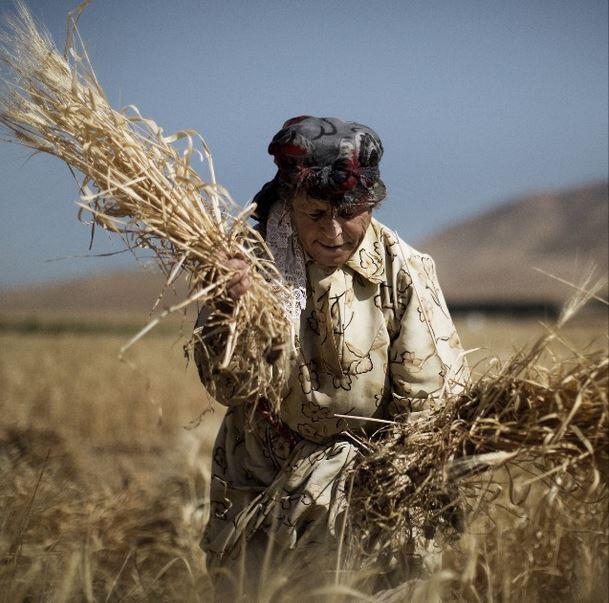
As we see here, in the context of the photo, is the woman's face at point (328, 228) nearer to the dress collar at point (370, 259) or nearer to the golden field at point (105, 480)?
the dress collar at point (370, 259)

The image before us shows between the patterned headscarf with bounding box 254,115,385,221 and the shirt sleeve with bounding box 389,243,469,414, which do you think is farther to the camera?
the shirt sleeve with bounding box 389,243,469,414

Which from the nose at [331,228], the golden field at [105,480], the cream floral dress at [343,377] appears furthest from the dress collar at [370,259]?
the golden field at [105,480]

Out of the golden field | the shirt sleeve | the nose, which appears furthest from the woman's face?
the golden field

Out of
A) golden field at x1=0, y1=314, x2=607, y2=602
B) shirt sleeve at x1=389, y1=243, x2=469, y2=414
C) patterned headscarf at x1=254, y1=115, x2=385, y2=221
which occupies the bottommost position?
golden field at x1=0, y1=314, x2=607, y2=602

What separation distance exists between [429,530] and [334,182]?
0.92m

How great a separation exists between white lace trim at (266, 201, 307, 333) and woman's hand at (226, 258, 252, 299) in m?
0.23

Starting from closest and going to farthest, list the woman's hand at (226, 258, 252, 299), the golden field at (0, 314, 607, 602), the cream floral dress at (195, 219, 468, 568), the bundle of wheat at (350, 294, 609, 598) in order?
the bundle of wheat at (350, 294, 609, 598), the woman's hand at (226, 258, 252, 299), the cream floral dress at (195, 219, 468, 568), the golden field at (0, 314, 607, 602)

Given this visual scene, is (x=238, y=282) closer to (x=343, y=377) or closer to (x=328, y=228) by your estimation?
(x=328, y=228)

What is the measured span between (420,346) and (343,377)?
222 mm

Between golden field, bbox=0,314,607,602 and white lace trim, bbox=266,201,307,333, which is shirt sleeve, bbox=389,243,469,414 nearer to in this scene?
golden field, bbox=0,314,607,602

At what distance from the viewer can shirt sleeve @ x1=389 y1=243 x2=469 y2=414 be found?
206 centimetres

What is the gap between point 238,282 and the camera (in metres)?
1.84

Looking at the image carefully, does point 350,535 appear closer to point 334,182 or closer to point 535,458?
point 535,458

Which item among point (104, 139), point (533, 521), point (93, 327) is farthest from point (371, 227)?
point (93, 327)
